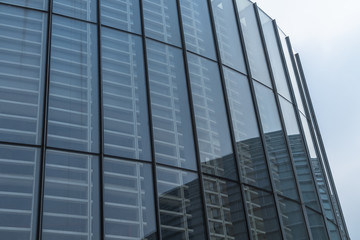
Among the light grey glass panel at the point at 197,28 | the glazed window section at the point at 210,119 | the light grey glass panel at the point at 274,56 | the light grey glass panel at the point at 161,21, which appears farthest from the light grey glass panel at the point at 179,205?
the light grey glass panel at the point at 274,56

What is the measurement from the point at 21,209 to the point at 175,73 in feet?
19.4

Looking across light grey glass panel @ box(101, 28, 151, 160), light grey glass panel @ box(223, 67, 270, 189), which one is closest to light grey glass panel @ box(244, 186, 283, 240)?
light grey glass panel @ box(223, 67, 270, 189)

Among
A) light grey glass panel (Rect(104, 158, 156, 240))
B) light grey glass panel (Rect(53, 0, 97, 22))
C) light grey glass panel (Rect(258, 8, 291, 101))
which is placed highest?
light grey glass panel (Rect(258, 8, 291, 101))

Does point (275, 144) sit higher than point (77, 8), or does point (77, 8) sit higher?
point (77, 8)

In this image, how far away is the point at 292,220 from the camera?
45.8ft

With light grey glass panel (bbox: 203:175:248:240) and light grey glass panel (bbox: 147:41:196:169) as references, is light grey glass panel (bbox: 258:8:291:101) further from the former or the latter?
light grey glass panel (bbox: 203:175:248:240)

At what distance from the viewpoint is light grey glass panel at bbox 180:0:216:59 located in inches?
587

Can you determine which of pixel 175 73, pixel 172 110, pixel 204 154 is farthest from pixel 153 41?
pixel 204 154

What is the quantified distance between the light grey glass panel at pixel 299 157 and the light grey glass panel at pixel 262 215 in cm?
192

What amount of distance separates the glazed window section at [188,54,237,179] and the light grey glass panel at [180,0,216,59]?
436 mm

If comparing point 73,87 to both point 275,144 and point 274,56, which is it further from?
point 274,56

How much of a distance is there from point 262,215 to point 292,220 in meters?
1.34

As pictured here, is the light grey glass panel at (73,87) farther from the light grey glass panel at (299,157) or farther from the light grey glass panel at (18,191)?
the light grey glass panel at (299,157)

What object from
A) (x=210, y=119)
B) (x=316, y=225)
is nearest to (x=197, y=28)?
(x=210, y=119)
